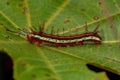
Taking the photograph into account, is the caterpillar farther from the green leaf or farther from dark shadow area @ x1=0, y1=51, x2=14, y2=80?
dark shadow area @ x1=0, y1=51, x2=14, y2=80

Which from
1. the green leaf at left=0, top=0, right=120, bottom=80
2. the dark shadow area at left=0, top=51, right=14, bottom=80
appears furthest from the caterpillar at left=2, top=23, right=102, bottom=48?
the dark shadow area at left=0, top=51, right=14, bottom=80

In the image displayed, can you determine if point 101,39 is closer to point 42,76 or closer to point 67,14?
point 67,14

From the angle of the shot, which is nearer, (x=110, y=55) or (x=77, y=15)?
(x=110, y=55)

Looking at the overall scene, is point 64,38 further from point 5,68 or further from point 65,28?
point 5,68

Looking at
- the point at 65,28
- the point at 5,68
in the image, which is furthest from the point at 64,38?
the point at 5,68

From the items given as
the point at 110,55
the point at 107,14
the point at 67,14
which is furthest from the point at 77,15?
the point at 110,55
